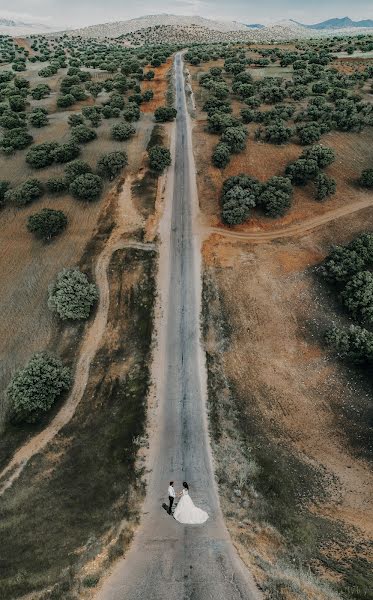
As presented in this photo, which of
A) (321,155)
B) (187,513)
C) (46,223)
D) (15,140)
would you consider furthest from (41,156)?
(187,513)

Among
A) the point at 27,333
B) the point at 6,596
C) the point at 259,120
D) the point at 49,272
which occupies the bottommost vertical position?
the point at 6,596

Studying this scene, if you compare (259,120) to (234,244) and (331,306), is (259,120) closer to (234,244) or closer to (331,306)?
(234,244)

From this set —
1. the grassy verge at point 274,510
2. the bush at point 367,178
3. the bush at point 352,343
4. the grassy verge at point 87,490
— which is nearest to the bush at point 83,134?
the grassy verge at point 87,490

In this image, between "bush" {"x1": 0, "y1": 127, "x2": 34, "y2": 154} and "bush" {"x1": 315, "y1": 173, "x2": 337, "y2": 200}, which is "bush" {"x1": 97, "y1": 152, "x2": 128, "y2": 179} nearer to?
"bush" {"x1": 0, "y1": 127, "x2": 34, "y2": 154}

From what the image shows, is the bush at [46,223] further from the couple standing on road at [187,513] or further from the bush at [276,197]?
the couple standing on road at [187,513]

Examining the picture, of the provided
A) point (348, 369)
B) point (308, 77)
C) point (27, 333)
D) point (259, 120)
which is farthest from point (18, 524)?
point (308, 77)

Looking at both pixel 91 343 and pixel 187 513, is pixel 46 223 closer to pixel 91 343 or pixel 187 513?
pixel 91 343

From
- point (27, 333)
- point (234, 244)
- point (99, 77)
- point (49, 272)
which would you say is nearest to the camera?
point (27, 333)
